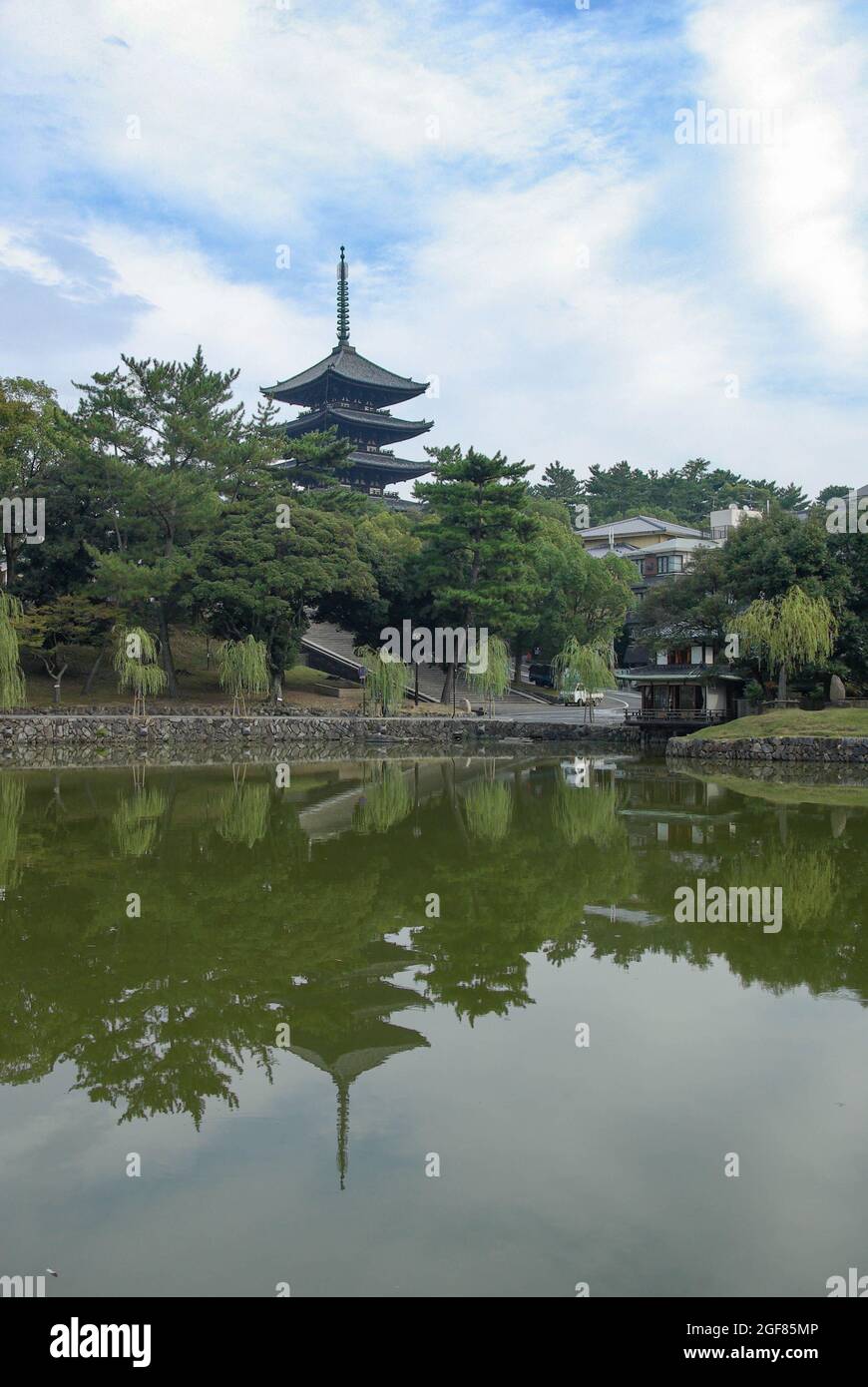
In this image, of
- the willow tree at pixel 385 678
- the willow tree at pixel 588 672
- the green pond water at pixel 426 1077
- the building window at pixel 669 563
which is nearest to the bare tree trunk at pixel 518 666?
the willow tree at pixel 588 672

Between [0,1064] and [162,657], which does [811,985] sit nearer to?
[0,1064]

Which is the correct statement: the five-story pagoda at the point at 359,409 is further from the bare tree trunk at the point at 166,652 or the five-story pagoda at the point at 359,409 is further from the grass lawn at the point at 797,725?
the grass lawn at the point at 797,725

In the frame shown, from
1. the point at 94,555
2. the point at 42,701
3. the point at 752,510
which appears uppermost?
the point at 752,510

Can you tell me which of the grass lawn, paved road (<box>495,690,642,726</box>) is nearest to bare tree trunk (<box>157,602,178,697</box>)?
paved road (<box>495,690,642,726</box>)

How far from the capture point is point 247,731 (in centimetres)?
3341

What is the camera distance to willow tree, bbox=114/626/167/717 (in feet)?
108

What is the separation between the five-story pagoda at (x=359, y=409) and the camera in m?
63.2

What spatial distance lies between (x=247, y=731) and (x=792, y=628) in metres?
16.3

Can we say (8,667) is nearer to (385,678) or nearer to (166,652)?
(166,652)

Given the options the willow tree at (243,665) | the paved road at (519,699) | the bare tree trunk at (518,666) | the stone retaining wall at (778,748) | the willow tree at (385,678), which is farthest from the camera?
the bare tree trunk at (518,666)

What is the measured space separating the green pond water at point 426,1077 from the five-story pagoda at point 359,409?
53785 mm

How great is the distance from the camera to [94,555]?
34312mm
